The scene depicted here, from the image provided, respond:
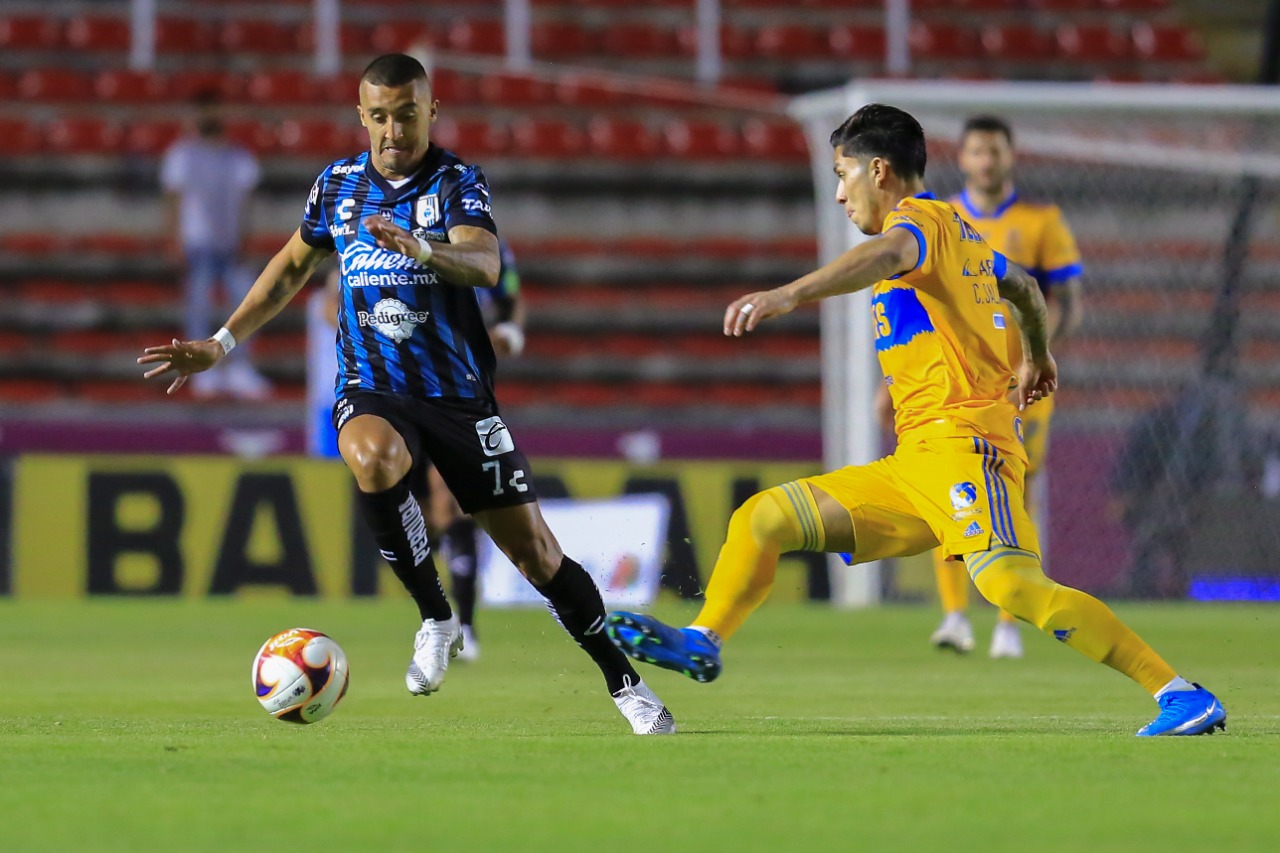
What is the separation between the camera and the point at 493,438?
20.4 feet

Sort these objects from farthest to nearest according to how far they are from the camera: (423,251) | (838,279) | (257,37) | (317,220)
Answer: (257,37), (317,220), (423,251), (838,279)

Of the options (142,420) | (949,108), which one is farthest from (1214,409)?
(142,420)

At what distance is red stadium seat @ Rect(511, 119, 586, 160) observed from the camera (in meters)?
18.8

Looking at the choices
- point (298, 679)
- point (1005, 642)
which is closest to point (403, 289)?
point (298, 679)

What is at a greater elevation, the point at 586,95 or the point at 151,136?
the point at 586,95

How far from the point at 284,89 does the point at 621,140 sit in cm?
308

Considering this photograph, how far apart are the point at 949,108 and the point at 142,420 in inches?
262

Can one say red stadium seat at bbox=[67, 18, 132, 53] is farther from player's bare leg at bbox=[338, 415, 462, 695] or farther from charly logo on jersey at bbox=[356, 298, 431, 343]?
charly logo on jersey at bbox=[356, 298, 431, 343]

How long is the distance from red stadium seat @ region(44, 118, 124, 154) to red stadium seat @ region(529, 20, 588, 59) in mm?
3966

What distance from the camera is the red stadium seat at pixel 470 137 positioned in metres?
18.5

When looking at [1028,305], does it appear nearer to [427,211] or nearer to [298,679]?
[427,211]

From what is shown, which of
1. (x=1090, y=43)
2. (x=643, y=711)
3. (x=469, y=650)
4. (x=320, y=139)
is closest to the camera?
(x=643, y=711)

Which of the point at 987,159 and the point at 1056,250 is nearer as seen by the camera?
the point at 987,159

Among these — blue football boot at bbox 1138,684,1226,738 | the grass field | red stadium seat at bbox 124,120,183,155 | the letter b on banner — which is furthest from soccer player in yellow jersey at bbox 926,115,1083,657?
red stadium seat at bbox 124,120,183,155
